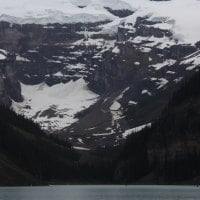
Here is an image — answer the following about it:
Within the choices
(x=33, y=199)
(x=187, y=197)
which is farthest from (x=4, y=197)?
(x=187, y=197)

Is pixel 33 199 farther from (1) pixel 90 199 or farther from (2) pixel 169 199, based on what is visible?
(2) pixel 169 199

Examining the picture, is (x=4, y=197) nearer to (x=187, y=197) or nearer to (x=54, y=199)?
(x=54, y=199)

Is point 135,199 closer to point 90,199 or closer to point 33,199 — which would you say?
point 90,199

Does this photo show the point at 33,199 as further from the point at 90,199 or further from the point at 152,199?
the point at 152,199

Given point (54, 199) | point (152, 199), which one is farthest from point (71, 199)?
point (152, 199)

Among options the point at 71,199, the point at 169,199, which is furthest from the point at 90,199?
the point at 169,199
